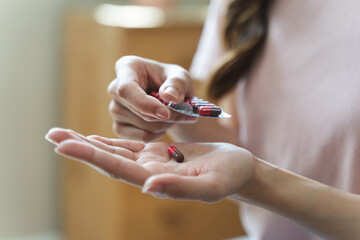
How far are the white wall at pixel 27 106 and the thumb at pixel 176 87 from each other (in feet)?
3.61

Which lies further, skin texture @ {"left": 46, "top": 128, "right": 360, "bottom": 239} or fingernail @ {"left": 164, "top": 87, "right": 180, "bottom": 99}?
fingernail @ {"left": 164, "top": 87, "right": 180, "bottom": 99}

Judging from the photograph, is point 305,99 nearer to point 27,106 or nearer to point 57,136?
point 57,136

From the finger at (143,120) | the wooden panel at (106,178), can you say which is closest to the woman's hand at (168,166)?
the finger at (143,120)

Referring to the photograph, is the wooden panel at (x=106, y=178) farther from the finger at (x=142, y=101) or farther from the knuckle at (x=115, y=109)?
the finger at (x=142, y=101)

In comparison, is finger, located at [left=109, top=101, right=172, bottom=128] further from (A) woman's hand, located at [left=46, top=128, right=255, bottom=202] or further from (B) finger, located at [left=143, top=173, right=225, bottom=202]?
(B) finger, located at [left=143, top=173, right=225, bottom=202]

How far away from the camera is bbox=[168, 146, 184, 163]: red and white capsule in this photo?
1.81ft

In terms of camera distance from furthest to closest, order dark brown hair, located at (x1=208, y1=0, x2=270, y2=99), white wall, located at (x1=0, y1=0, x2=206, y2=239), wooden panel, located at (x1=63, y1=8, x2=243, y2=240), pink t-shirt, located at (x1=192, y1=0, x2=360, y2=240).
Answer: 1. white wall, located at (x1=0, y1=0, x2=206, y2=239)
2. wooden panel, located at (x1=63, y1=8, x2=243, y2=240)
3. dark brown hair, located at (x1=208, y1=0, x2=270, y2=99)
4. pink t-shirt, located at (x1=192, y1=0, x2=360, y2=240)

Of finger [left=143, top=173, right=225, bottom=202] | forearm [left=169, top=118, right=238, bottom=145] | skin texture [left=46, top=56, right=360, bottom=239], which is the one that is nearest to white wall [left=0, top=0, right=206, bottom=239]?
forearm [left=169, top=118, right=238, bottom=145]

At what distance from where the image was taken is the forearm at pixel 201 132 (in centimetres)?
86

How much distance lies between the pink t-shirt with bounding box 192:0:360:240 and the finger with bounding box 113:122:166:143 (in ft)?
0.63

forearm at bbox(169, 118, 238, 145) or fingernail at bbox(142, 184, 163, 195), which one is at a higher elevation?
fingernail at bbox(142, 184, 163, 195)

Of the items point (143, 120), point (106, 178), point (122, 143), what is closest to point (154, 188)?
point (122, 143)

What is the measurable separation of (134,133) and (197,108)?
14 cm

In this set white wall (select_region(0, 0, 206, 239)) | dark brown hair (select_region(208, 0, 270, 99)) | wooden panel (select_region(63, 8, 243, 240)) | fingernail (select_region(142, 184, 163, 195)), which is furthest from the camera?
white wall (select_region(0, 0, 206, 239))
